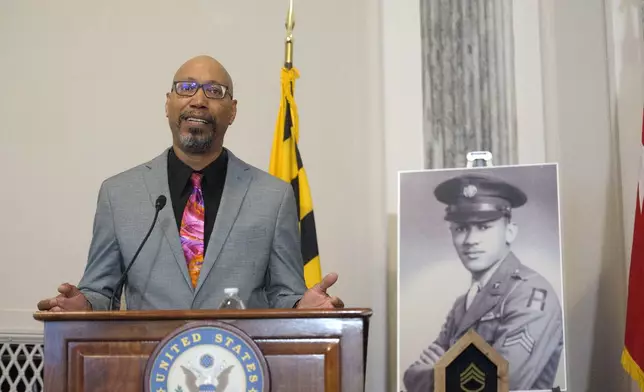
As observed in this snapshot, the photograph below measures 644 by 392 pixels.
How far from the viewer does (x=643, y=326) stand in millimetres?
3062

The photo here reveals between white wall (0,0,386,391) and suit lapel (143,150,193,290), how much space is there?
152 cm

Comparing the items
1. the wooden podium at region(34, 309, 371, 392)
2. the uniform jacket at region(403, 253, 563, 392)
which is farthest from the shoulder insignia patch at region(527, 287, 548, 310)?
the wooden podium at region(34, 309, 371, 392)


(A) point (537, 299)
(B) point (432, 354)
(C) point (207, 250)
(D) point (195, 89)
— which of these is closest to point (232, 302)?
(C) point (207, 250)

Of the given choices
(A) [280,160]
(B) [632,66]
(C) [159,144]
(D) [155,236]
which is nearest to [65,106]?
(C) [159,144]

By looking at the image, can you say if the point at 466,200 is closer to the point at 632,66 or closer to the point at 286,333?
the point at 632,66

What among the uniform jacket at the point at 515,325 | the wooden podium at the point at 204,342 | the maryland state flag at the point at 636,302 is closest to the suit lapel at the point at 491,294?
the uniform jacket at the point at 515,325

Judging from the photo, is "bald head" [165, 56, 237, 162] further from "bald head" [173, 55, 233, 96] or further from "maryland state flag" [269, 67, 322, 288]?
"maryland state flag" [269, 67, 322, 288]

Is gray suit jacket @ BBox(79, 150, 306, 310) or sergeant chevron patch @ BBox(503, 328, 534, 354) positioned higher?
gray suit jacket @ BBox(79, 150, 306, 310)

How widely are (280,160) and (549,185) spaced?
1.13 metres

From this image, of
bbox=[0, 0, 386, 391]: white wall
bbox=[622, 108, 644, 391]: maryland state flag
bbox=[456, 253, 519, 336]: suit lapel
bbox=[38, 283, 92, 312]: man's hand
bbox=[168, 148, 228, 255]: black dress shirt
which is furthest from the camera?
bbox=[0, 0, 386, 391]: white wall

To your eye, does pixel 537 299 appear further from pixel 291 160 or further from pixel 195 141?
pixel 195 141

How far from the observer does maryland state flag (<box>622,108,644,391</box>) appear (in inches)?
121

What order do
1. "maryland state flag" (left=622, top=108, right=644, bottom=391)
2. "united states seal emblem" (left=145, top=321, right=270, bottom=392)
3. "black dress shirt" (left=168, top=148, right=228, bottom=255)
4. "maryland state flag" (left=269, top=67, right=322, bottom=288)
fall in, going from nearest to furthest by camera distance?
"united states seal emblem" (left=145, top=321, right=270, bottom=392), "black dress shirt" (left=168, top=148, right=228, bottom=255), "maryland state flag" (left=622, top=108, right=644, bottom=391), "maryland state flag" (left=269, top=67, right=322, bottom=288)

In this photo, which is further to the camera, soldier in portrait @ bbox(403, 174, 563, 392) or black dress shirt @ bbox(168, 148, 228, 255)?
soldier in portrait @ bbox(403, 174, 563, 392)
